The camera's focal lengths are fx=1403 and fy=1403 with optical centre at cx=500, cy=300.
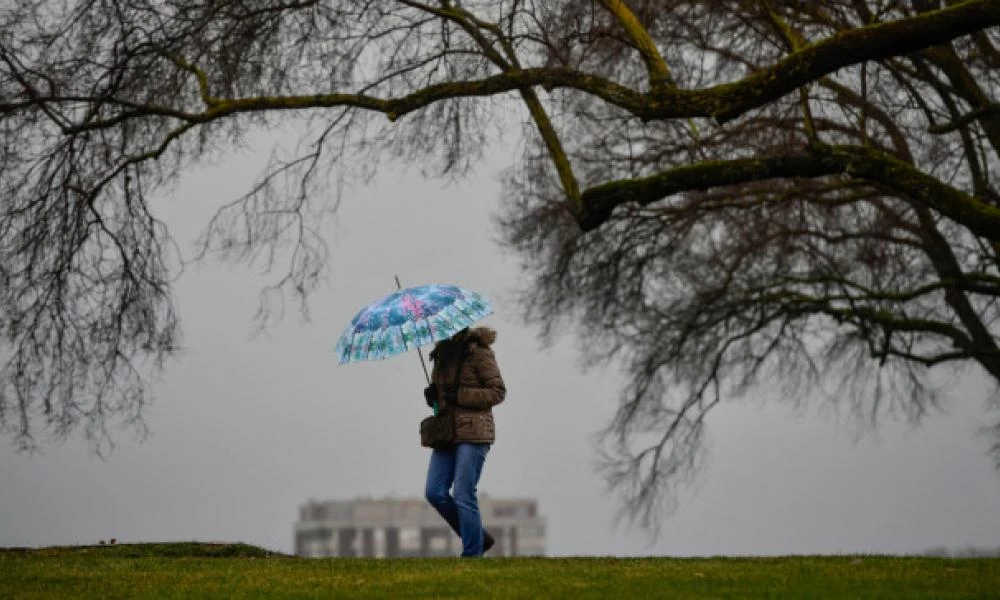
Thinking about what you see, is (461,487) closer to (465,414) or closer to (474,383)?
(465,414)

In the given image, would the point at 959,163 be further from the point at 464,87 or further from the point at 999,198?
the point at 464,87

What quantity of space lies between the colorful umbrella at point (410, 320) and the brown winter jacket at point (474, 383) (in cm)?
34

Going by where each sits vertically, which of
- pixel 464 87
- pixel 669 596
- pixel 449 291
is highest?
pixel 464 87

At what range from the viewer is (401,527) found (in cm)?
9594

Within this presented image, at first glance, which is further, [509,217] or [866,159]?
[509,217]

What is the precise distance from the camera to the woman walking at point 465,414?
1054cm

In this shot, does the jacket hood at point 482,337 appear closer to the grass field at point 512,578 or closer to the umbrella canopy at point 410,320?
the umbrella canopy at point 410,320

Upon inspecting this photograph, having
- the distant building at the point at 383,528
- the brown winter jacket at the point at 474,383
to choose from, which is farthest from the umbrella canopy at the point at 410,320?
the distant building at the point at 383,528

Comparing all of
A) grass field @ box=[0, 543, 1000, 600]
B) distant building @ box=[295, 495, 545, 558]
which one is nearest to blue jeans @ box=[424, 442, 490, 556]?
grass field @ box=[0, 543, 1000, 600]

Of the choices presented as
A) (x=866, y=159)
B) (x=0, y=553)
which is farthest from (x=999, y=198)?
(x=0, y=553)

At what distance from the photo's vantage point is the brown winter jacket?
34.6ft

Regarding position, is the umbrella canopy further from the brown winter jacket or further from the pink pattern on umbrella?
the brown winter jacket

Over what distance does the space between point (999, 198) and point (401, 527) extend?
8140cm

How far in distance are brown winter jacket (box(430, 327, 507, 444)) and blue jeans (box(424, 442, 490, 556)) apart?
0.42 feet
